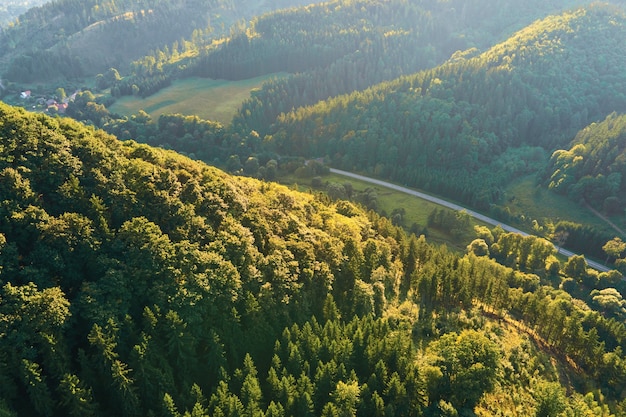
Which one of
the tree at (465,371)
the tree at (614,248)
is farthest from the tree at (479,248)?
the tree at (465,371)

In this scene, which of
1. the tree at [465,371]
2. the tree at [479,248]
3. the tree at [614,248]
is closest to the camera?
the tree at [465,371]

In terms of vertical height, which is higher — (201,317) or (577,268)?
(201,317)

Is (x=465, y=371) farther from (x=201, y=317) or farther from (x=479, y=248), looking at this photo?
(x=479, y=248)

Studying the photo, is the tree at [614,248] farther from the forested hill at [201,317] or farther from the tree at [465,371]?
the tree at [465,371]

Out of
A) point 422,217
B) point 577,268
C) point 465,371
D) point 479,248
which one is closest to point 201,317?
point 465,371

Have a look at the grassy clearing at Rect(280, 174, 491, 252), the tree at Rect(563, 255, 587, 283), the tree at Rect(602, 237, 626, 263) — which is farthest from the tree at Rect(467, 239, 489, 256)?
the tree at Rect(602, 237, 626, 263)

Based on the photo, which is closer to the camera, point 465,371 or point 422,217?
point 465,371

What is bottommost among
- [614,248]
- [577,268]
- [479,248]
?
[614,248]

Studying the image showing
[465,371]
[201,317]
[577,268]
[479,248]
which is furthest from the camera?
[479,248]

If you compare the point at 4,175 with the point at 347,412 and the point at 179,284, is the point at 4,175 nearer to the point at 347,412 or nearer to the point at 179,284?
the point at 179,284

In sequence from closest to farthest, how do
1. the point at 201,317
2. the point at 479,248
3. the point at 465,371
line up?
the point at 201,317
the point at 465,371
the point at 479,248
